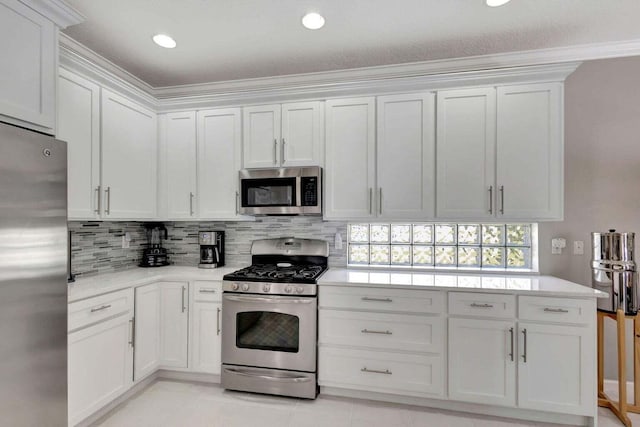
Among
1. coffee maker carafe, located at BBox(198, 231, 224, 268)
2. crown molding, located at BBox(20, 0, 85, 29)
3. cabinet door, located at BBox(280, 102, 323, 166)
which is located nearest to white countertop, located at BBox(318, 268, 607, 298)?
cabinet door, located at BBox(280, 102, 323, 166)

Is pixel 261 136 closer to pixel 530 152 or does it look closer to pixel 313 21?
pixel 313 21

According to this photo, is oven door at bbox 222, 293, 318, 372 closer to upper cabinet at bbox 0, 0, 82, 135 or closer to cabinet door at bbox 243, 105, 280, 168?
cabinet door at bbox 243, 105, 280, 168

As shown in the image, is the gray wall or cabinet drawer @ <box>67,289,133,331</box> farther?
the gray wall

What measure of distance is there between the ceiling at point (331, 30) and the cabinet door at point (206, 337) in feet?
6.66

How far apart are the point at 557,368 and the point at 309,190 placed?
2143 mm

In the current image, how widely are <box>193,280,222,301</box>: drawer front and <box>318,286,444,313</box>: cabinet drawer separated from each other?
847 mm

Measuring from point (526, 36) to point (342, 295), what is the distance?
2.30 metres

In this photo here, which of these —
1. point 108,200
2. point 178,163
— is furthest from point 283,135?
point 108,200

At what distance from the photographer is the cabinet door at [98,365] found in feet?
6.37

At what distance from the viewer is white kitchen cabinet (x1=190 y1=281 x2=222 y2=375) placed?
2.61m

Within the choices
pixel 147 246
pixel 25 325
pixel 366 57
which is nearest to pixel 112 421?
pixel 25 325

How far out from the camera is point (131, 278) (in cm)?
252

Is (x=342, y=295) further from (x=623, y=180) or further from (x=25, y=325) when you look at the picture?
(x=623, y=180)

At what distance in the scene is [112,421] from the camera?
2184mm
